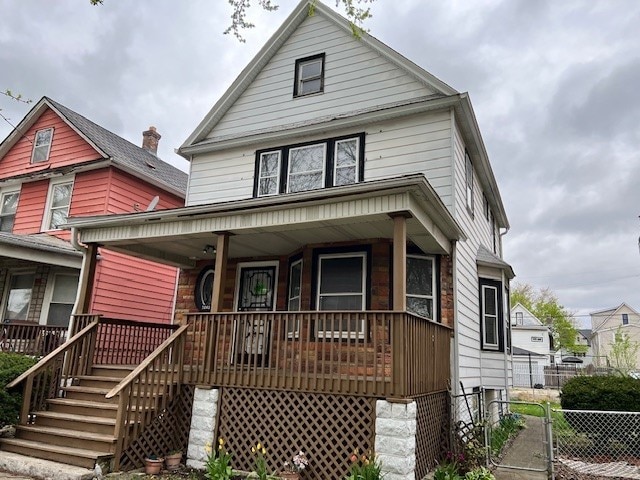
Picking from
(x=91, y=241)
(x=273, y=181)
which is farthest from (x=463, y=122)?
(x=91, y=241)

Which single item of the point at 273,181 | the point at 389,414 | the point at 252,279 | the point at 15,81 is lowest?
the point at 389,414

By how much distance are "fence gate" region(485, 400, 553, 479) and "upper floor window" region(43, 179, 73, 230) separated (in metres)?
12.6

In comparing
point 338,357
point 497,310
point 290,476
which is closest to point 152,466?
point 290,476

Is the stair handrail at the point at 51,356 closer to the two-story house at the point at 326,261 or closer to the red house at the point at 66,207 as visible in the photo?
the two-story house at the point at 326,261

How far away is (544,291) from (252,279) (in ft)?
182

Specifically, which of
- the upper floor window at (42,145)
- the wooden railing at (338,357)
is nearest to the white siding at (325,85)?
the wooden railing at (338,357)

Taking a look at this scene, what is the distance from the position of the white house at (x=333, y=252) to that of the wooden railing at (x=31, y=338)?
294 centimetres

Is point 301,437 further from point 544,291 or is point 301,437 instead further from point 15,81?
point 544,291

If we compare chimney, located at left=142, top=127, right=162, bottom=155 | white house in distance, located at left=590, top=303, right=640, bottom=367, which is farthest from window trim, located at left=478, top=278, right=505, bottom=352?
white house in distance, located at left=590, top=303, right=640, bottom=367

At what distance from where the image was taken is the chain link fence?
26.6 ft

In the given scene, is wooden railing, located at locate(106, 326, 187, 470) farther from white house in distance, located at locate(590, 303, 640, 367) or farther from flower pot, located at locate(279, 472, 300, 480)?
white house in distance, located at locate(590, 303, 640, 367)

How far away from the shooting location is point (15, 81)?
525 centimetres

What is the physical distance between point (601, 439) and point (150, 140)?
658 inches

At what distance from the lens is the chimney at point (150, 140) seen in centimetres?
1823
